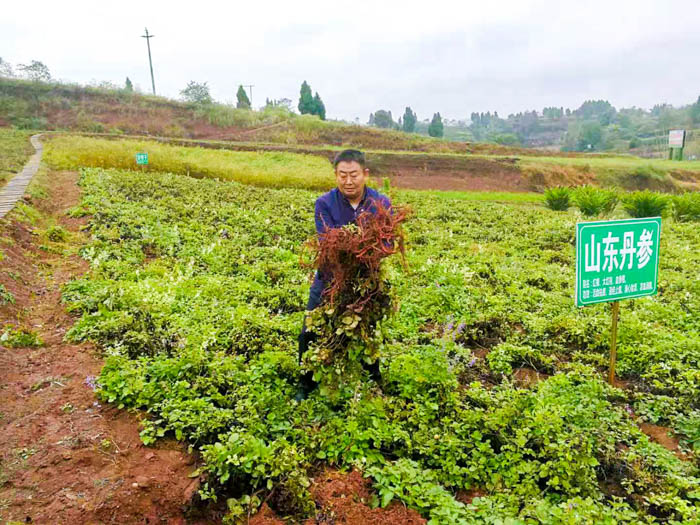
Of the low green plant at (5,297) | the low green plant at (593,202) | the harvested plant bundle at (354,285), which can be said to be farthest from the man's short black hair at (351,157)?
the low green plant at (593,202)

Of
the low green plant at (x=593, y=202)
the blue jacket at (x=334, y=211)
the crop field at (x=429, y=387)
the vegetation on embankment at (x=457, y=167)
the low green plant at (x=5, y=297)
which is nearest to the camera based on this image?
the crop field at (x=429, y=387)

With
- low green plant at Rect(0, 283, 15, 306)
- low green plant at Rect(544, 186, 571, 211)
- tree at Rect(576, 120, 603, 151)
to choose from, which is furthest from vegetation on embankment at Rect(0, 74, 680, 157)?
tree at Rect(576, 120, 603, 151)

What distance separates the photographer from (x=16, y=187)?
471 inches

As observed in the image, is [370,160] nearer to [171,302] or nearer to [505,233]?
[505,233]

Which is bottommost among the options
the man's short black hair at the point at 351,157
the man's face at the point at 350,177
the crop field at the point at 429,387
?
the crop field at the point at 429,387

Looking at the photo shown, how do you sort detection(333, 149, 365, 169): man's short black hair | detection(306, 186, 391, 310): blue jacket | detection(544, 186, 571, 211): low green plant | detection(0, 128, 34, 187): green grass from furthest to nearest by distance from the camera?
detection(544, 186, 571, 211): low green plant < detection(0, 128, 34, 187): green grass < detection(306, 186, 391, 310): blue jacket < detection(333, 149, 365, 169): man's short black hair

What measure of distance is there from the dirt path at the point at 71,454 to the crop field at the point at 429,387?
0.50ft

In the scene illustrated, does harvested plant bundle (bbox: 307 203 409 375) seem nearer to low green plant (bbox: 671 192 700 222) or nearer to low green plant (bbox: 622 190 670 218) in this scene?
low green plant (bbox: 622 190 670 218)

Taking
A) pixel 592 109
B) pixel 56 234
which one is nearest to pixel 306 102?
pixel 56 234

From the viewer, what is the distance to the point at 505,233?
35.0 ft

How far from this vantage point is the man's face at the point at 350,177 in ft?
11.5

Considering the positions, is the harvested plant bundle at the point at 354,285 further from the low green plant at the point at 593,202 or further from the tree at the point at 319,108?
the tree at the point at 319,108

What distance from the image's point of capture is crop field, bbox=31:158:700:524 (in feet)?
9.43

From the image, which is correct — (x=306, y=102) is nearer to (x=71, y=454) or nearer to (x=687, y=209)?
(x=687, y=209)
